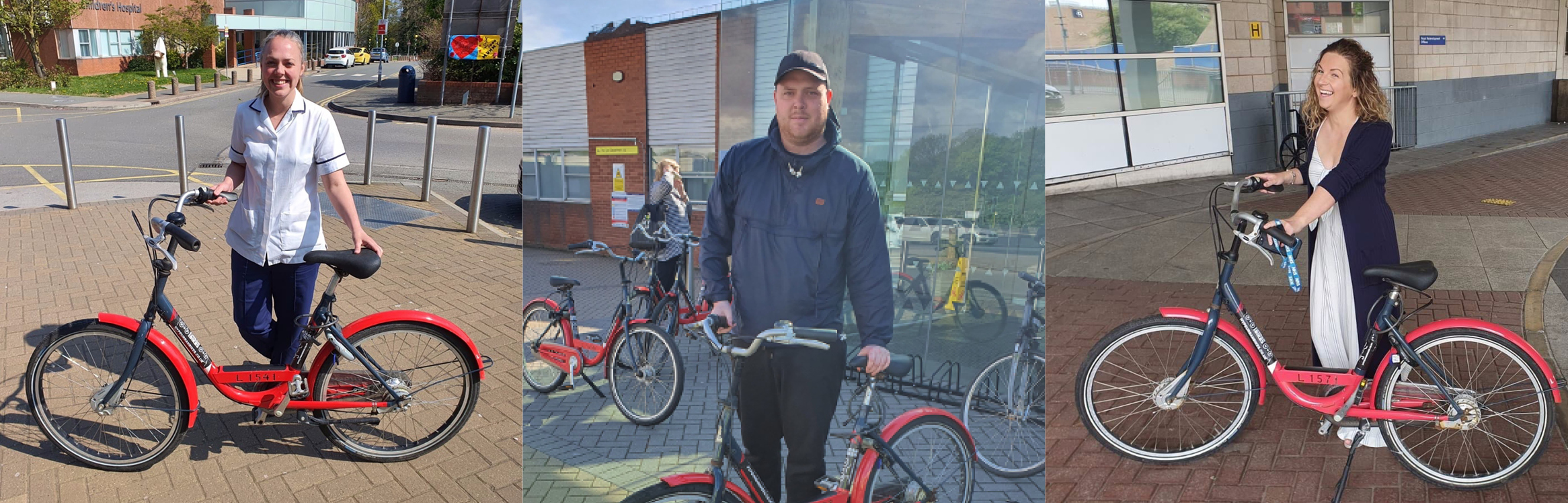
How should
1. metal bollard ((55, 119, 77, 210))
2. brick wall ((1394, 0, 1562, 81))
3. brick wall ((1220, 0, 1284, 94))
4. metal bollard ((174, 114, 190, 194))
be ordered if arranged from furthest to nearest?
brick wall ((1394, 0, 1562, 81))
brick wall ((1220, 0, 1284, 94))
metal bollard ((174, 114, 190, 194))
metal bollard ((55, 119, 77, 210))

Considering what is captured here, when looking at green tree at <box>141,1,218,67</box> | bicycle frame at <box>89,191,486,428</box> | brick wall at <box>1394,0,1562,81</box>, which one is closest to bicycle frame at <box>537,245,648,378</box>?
bicycle frame at <box>89,191,486,428</box>

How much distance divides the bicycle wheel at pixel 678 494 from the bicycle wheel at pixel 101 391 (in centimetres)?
263

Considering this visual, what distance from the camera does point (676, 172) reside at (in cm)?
161

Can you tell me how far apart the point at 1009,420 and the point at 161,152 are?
16996 millimetres

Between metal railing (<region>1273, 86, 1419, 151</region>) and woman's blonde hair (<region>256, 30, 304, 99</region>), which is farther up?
metal railing (<region>1273, 86, 1419, 151</region>)

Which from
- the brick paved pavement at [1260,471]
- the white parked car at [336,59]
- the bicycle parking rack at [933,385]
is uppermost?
the white parked car at [336,59]

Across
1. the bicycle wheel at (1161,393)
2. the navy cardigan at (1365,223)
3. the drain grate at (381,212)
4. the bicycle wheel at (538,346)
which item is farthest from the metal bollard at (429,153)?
the bicycle wheel at (538,346)

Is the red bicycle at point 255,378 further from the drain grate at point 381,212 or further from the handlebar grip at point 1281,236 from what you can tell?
the drain grate at point 381,212

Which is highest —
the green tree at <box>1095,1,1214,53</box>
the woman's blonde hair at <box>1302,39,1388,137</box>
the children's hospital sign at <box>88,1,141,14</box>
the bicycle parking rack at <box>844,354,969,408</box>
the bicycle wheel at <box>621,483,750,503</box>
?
the children's hospital sign at <box>88,1,141,14</box>

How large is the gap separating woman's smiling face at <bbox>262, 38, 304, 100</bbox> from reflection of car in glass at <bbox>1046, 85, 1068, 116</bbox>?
8.64 meters

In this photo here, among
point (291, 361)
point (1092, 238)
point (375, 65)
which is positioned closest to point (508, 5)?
point (291, 361)

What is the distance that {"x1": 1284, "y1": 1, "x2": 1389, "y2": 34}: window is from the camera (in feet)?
43.5

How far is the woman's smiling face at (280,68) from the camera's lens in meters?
3.42

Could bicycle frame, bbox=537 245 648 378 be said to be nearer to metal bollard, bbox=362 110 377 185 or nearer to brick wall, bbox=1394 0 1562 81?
metal bollard, bbox=362 110 377 185
